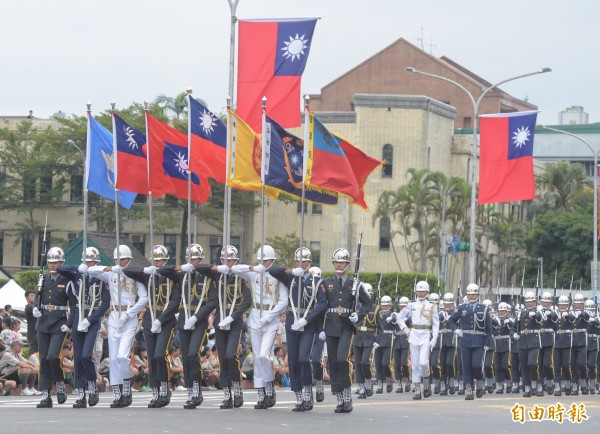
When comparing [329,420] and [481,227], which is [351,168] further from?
[481,227]

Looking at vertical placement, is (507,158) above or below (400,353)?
above

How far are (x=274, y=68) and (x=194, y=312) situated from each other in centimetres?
706

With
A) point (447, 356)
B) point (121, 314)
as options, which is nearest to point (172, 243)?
point (447, 356)

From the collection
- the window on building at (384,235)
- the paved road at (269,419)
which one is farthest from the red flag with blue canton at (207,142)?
the window on building at (384,235)

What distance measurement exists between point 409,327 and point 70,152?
1745 inches

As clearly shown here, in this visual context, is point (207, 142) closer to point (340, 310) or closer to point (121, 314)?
point (121, 314)

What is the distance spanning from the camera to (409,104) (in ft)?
245

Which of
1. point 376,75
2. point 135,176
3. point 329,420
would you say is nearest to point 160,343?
point 329,420

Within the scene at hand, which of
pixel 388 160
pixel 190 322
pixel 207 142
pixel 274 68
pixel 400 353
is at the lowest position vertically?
pixel 400 353

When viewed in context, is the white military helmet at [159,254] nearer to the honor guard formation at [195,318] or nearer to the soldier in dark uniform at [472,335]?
the honor guard formation at [195,318]

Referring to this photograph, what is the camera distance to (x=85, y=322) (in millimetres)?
19328

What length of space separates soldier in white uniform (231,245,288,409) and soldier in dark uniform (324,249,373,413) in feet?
2.00

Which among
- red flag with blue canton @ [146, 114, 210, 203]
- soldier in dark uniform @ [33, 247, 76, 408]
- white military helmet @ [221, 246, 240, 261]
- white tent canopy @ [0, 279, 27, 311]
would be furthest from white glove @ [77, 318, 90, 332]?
white tent canopy @ [0, 279, 27, 311]

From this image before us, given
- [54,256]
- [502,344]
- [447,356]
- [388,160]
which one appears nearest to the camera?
[54,256]
